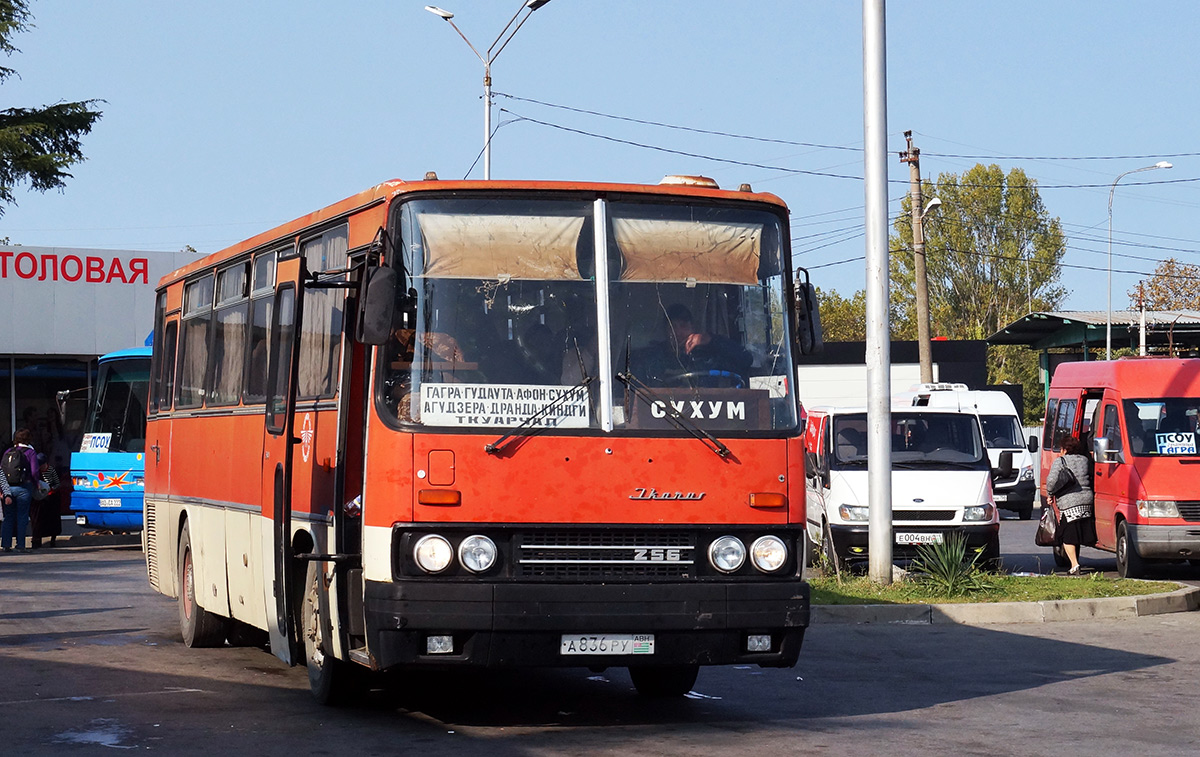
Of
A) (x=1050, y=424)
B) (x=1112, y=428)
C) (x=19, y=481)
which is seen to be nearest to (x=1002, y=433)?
(x=1050, y=424)

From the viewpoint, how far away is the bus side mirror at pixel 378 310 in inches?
313

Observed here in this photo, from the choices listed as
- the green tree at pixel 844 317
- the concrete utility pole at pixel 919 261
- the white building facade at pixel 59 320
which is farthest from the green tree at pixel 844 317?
the white building facade at pixel 59 320

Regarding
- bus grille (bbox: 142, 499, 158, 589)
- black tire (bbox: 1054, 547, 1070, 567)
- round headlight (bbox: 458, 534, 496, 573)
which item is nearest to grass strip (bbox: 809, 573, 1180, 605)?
black tire (bbox: 1054, 547, 1070, 567)

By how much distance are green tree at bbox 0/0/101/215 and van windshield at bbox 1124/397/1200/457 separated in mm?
25340

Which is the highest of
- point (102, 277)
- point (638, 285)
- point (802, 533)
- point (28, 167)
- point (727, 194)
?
point (28, 167)

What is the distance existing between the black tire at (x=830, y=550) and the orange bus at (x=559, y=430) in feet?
28.9

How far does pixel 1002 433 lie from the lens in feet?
111

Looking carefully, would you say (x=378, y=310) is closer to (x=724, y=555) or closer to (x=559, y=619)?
(x=559, y=619)

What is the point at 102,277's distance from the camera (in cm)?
3106

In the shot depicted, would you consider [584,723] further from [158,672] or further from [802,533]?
[158,672]

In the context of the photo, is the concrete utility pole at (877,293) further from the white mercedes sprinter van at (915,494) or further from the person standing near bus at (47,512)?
the person standing near bus at (47,512)

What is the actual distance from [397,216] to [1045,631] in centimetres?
817

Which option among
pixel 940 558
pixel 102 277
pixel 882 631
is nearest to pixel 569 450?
pixel 882 631

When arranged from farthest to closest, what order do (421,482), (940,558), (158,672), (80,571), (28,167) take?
1. (28,167)
2. (80,571)
3. (940,558)
4. (158,672)
5. (421,482)
